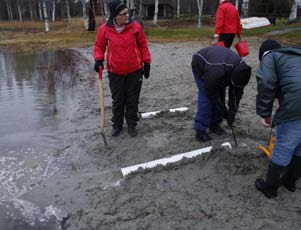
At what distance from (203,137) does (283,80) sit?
1.96 m

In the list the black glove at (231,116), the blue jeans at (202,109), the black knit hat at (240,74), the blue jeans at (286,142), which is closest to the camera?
the blue jeans at (286,142)

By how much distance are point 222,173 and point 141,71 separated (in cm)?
203

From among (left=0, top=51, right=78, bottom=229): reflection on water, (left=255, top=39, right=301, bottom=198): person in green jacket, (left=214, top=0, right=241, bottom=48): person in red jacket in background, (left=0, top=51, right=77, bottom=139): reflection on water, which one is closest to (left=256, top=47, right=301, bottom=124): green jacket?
(left=255, top=39, right=301, bottom=198): person in green jacket

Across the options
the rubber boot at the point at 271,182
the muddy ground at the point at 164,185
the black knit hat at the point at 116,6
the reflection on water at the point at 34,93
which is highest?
the black knit hat at the point at 116,6

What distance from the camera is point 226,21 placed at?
843cm

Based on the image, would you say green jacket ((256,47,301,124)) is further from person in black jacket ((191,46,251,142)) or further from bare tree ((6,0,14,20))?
bare tree ((6,0,14,20))

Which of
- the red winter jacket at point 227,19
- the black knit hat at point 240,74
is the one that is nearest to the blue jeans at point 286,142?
the black knit hat at point 240,74

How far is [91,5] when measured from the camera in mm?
26344

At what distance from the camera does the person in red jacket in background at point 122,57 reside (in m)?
4.66

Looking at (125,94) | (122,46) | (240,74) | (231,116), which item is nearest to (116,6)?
(122,46)

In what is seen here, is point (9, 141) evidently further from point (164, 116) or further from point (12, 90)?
point (12, 90)

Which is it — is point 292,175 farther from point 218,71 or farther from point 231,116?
point 218,71

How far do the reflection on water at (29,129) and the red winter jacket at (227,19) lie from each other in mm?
3959

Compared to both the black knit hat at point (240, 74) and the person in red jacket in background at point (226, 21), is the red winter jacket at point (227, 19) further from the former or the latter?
the black knit hat at point (240, 74)
